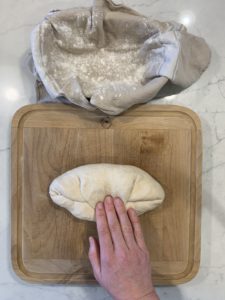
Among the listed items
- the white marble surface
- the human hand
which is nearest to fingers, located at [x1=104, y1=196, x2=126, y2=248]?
the human hand

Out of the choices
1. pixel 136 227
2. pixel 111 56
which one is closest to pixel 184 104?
pixel 111 56

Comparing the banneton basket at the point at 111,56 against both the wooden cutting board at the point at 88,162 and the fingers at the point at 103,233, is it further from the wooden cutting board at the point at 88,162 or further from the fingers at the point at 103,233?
the fingers at the point at 103,233

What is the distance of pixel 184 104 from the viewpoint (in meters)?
0.86

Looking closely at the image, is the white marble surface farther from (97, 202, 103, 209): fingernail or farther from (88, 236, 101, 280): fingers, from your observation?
(97, 202, 103, 209): fingernail

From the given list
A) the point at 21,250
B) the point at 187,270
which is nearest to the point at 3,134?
the point at 21,250

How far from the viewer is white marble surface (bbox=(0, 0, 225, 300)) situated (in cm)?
86

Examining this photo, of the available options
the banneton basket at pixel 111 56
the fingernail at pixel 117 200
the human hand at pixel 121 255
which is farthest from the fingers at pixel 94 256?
the banneton basket at pixel 111 56

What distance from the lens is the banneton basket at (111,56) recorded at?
0.77 metres

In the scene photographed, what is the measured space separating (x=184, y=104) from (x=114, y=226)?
13.3 inches

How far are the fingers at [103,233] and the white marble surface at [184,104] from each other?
7.2 inches

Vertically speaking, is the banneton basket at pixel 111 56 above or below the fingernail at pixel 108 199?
above

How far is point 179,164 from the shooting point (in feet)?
2.73

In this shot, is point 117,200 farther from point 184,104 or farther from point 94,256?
point 184,104

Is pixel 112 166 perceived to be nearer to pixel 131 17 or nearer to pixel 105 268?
pixel 105 268
